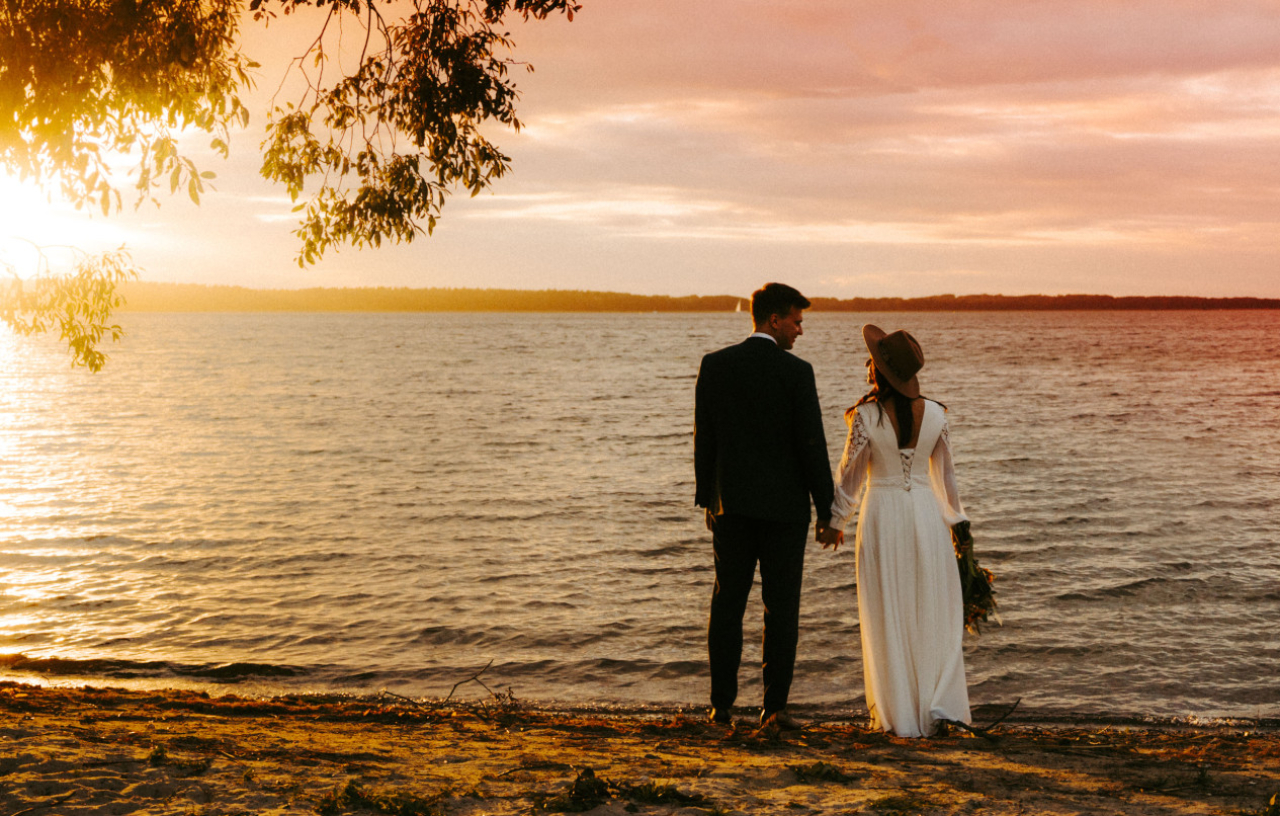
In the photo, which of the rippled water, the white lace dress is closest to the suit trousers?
the white lace dress

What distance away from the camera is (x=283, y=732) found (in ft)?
19.4

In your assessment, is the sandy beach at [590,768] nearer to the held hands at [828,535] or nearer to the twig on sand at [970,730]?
the twig on sand at [970,730]

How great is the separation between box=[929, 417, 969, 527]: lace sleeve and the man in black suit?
0.73 m

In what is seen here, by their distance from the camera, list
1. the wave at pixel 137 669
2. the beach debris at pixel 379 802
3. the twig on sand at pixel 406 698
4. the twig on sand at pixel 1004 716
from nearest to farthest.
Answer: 1. the beach debris at pixel 379 802
2. the twig on sand at pixel 1004 716
3. the twig on sand at pixel 406 698
4. the wave at pixel 137 669

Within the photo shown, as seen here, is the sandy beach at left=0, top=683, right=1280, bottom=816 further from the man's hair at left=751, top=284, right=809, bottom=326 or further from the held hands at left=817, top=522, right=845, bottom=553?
the man's hair at left=751, top=284, right=809, bottom=326

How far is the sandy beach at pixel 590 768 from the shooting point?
14.0 feet

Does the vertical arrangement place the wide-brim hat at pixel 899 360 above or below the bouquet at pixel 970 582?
above

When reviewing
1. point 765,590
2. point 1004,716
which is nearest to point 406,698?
point 765,590

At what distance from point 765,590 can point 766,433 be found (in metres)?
0.94

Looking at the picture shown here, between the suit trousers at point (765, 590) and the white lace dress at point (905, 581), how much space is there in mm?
364

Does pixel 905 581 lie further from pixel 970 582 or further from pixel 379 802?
pixel 379 802

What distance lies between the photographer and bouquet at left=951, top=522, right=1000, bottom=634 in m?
5.96

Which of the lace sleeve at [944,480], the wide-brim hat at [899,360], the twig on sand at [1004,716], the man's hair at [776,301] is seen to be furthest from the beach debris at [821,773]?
the man's hair at [776,301]

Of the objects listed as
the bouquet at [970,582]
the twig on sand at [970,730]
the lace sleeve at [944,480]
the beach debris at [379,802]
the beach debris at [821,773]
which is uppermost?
the lace sleeve at [944,480]
